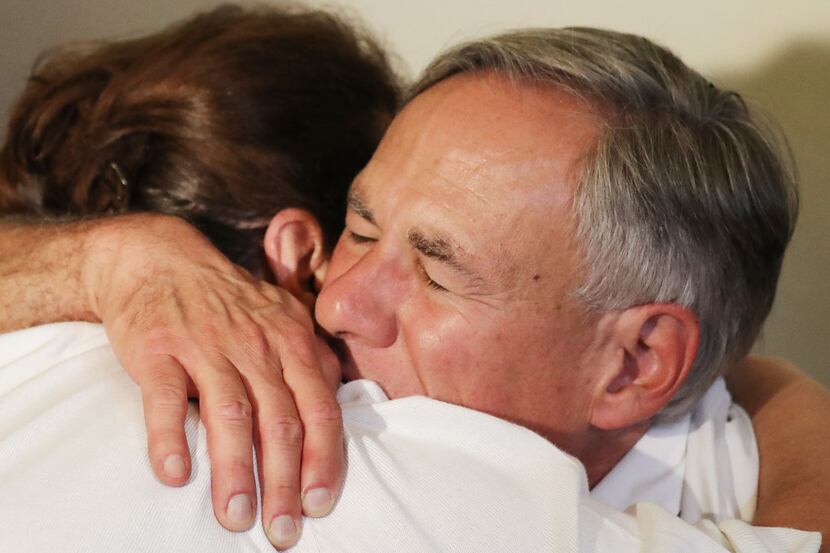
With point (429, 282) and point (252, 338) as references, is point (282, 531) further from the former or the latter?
point (429, 282)

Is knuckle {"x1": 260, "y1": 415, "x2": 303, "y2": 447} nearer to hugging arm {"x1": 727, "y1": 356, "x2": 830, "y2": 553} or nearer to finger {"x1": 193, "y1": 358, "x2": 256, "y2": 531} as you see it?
finger {"x1": 193, "y1": 358, "x2": 256, "y2": 531}

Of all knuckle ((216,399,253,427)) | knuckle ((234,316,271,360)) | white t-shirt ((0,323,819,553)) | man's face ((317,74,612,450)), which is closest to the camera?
white t-shirt ((0,323,819,553))

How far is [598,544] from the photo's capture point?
36.3 inches

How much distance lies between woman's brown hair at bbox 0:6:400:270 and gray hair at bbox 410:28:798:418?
27cm

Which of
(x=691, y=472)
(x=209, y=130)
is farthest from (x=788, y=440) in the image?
(x=209, y=130)

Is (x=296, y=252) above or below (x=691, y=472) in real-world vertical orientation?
above

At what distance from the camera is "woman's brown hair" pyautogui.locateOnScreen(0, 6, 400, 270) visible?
1506 millimetres

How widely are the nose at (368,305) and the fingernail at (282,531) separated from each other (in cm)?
40

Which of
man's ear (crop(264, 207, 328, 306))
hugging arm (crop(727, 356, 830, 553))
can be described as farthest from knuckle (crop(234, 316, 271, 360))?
hugging arm (crop(727, 356, 830, 553))

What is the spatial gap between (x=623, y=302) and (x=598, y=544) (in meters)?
0.41

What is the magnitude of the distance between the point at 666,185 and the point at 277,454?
670 millimetres

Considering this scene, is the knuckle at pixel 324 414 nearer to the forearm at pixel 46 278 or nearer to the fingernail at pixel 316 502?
the fingernail at pixel 316 502

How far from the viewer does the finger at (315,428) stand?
0.89 meters

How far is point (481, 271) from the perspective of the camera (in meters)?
1.19
